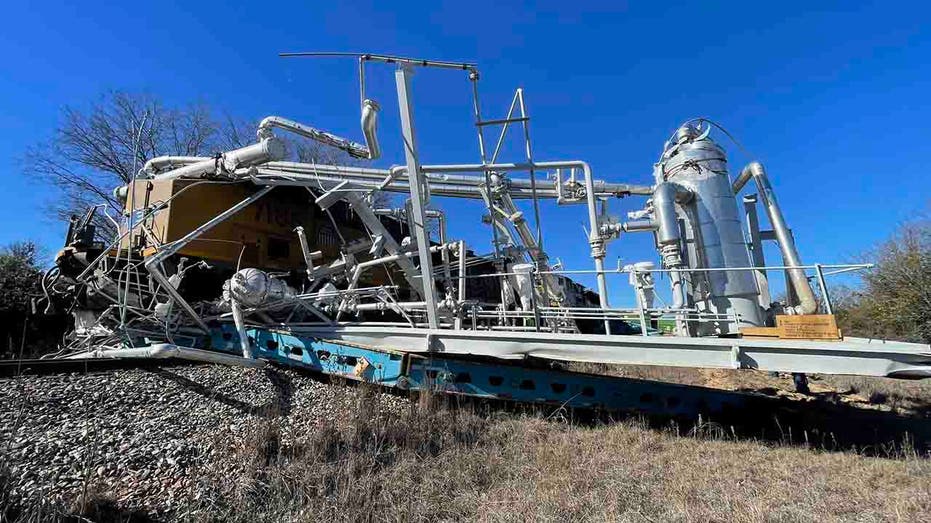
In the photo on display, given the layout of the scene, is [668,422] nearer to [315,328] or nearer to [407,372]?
[407,372]

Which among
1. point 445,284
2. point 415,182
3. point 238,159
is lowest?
point 445,284

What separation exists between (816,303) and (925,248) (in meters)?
15.7

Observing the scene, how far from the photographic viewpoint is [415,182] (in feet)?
21.4

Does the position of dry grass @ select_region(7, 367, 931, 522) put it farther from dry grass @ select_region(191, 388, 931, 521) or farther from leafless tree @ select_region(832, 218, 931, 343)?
leafless tree @ select_region(832, 218, 931, 343)

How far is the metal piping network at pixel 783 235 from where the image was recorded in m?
6.29

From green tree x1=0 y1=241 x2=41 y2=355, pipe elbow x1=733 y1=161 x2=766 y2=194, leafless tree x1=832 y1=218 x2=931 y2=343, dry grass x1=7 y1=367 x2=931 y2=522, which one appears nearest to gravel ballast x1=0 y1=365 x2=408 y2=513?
dry grass x1=7 y1=367 x2=931 y2=522

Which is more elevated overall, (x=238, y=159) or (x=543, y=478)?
(x=238, y=159)

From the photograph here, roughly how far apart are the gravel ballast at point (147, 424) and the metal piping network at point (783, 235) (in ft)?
20.1

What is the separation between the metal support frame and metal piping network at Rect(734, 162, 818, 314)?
5568mm

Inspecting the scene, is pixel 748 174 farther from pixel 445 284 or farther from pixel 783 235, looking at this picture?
pixel 445 284

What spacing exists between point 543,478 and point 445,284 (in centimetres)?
440

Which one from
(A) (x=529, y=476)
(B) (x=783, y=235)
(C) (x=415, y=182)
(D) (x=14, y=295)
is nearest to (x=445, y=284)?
(C) (x=415, y=182)

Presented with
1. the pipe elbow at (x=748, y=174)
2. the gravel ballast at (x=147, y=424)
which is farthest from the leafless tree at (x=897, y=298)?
the gravel ballast at (x=147, y=424)

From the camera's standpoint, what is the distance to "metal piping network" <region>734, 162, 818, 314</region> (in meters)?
→ 6.29
